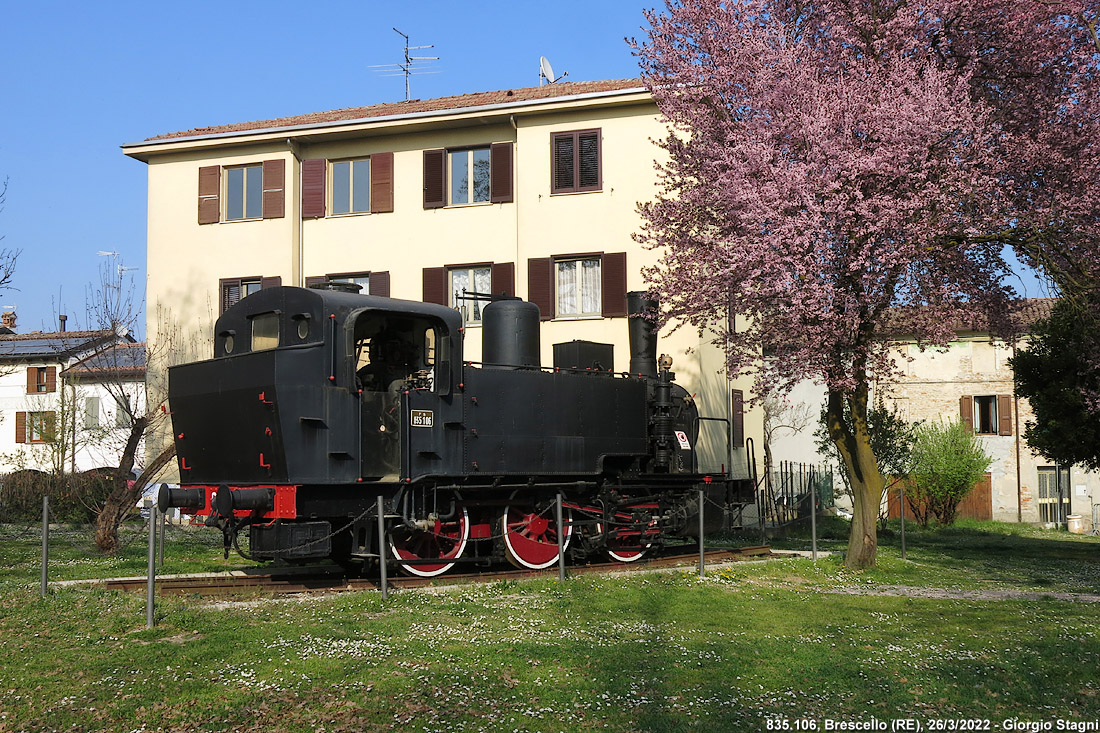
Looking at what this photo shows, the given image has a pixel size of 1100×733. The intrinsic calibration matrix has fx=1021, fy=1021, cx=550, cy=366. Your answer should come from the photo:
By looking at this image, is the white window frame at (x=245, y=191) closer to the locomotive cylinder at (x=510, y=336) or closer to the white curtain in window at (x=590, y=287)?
the white curtain in window at (x=590, y=287)

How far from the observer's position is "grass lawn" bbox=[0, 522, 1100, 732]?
23.0 ft

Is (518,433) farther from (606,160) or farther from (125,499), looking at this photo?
(606,160)

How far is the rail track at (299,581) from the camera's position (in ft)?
40.9

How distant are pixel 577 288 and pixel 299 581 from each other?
12821 millimetres

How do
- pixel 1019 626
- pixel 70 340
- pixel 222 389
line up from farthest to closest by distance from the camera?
pixel 70 340
pixel 222 389
pixel 1019 626

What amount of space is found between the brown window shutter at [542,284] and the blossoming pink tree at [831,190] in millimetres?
8067

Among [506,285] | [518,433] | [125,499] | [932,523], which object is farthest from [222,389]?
[932,523]

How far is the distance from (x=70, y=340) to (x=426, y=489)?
141 ft

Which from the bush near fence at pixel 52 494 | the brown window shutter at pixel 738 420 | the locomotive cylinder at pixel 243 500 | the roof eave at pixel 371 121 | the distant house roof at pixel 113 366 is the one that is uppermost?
the roof eave at pixel 371 121

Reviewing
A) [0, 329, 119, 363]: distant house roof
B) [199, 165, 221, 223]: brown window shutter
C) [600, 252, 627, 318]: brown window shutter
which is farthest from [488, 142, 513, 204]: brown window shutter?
[0, 329, 119, 363]: distant house roof

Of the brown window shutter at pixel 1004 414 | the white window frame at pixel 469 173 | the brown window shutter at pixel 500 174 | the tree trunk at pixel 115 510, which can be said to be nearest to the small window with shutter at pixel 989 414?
the brown window shutter at pixel 1004 414

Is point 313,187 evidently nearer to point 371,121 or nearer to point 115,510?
point 371,121

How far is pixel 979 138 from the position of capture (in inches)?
558

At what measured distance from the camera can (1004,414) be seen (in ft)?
124
